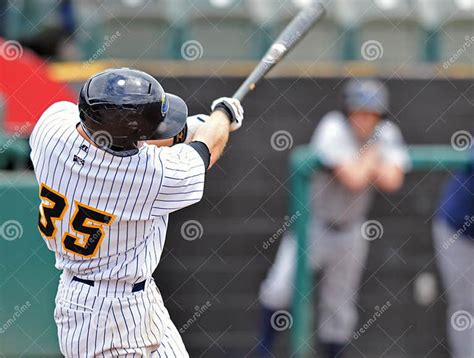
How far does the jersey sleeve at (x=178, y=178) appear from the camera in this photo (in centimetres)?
286

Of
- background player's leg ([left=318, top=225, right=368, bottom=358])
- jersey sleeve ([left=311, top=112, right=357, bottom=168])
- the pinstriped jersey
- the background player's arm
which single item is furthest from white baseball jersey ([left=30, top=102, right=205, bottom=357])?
the background player's arm

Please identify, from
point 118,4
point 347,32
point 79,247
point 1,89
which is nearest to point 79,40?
point 118,4

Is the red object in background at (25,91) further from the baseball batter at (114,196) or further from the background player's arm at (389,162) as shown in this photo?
the baseball batter at (114,196)

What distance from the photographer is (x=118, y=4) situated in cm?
648

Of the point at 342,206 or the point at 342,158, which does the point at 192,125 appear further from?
the point at 342,206

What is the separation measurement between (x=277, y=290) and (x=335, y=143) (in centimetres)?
81

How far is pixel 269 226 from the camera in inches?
227

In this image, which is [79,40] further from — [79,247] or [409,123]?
[79,247]

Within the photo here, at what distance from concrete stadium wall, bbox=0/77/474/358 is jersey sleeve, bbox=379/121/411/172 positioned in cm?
68

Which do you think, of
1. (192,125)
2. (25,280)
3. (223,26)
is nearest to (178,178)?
(192,125)

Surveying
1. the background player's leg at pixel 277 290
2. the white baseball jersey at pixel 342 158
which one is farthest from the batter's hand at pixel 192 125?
the background player's leg at pixel 277 290

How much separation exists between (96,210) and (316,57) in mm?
3836

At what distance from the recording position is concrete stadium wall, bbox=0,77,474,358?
5.56 metres

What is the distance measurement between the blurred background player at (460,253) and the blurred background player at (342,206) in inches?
12.2
